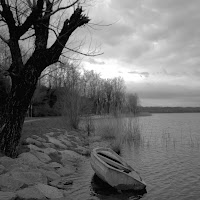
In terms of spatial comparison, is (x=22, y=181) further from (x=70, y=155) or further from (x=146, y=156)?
(x=146, y=156)

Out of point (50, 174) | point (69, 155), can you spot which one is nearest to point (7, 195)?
point (50, 174)

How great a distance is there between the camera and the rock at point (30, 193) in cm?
535

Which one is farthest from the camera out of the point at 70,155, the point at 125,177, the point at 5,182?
the point at 70,155

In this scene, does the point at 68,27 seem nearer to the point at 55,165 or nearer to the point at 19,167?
the point at 19,167

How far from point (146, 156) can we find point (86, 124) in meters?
9.50

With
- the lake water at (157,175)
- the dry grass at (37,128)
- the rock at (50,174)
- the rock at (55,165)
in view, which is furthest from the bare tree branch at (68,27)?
the dry grass at (37,128)

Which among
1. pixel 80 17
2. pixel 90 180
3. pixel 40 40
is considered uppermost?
pixel 80 17

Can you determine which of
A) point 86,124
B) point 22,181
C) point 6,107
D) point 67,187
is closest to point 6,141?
point 6,107

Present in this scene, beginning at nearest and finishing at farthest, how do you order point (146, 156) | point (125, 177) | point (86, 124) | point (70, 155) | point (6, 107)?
point (125, 177) → point (6, 107) → point (70, 155) → point (146, 156) → point (86, 124)

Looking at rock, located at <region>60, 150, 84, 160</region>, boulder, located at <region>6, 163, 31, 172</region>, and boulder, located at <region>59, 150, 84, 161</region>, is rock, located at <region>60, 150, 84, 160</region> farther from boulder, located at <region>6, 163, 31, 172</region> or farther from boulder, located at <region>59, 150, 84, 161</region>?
boulder, located at <region>6, 163, 31, 172</region>

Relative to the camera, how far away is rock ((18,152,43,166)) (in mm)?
7859

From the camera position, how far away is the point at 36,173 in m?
6.89

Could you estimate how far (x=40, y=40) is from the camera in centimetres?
759

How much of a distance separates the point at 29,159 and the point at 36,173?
4.44ft
